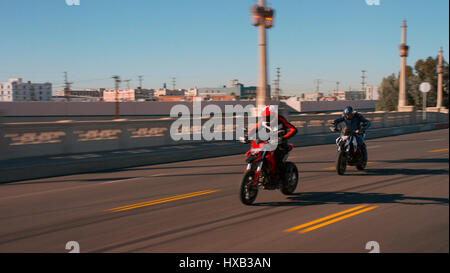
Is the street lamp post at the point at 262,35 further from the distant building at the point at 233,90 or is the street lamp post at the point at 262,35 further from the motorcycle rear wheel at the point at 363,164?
the distant building at the point at 233,90

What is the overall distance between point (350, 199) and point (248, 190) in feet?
6.91

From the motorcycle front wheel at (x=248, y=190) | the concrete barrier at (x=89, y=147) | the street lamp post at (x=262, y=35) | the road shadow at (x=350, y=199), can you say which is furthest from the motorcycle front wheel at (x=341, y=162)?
the concrete barrier at (x=89, y=147)

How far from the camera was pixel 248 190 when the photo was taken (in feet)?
26.1

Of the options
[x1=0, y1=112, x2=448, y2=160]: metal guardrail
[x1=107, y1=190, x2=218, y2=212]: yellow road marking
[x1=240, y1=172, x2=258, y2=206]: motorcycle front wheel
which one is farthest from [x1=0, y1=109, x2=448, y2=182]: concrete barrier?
[x1=240, y1=172, x2=258, y2=206]: motorcycle front wheel

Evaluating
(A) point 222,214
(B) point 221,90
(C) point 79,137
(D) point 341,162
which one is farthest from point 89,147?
(B) point 221,90

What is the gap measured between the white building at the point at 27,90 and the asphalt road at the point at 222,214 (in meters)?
102

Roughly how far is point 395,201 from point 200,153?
952 cm

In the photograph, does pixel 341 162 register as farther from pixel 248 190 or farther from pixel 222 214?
pixel 222 214

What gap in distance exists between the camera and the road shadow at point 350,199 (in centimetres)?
813

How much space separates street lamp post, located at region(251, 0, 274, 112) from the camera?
56.7 feet

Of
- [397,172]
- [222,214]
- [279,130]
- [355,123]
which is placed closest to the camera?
[222,214]

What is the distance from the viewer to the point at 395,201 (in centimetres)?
821

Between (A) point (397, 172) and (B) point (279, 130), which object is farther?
(A) point (397, 172)
